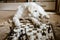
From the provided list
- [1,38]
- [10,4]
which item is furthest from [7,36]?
[10,4]

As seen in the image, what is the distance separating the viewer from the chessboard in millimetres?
1867

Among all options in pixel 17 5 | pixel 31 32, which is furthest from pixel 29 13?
pixel 17 5

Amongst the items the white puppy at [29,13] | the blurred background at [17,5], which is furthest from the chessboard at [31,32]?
the blurred background at [17,5]

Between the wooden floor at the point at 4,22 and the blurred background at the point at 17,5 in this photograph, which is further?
the blurred background at the point at 17,5

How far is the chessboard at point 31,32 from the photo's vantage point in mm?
1867

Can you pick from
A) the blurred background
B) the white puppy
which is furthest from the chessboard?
the blurred background

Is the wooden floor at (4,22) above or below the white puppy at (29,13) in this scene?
below

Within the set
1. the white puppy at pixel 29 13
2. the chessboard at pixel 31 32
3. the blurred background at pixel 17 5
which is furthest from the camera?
the blurred background at pixel 17 5

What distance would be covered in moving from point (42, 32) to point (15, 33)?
342mm

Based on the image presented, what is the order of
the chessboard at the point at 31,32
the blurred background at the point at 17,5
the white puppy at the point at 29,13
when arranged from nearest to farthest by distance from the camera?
1. the chessboard at the point at 31,32
2. the white puppy at the point at 29,13
3. the blurred background at the point at 17,5

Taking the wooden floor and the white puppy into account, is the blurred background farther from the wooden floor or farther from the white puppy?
the white puppy

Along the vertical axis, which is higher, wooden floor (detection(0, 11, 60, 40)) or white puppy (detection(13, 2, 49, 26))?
white puppy (detection(13, 2, 49, 26))

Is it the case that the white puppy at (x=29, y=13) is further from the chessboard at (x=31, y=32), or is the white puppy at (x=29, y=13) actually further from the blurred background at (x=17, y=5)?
the blurred background at (x=17, y=5)

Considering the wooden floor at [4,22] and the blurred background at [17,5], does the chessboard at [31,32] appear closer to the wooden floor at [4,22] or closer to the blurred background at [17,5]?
the wooden floor at [4,22]
